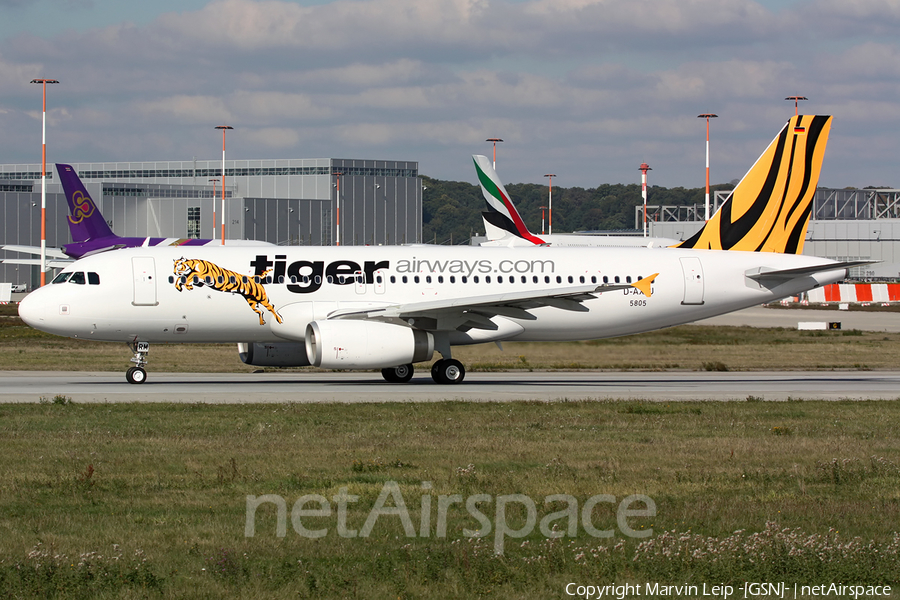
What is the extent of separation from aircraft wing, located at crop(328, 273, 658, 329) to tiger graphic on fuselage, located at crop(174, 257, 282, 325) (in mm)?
1947

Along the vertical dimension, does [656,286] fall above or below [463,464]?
above

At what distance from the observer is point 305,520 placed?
11.0 meters

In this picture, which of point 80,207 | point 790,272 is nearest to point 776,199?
point 790,272

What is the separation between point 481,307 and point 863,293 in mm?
72297

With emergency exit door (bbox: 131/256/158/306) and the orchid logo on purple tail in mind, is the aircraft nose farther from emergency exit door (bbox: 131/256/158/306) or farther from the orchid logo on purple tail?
the orchid logo on purple tail

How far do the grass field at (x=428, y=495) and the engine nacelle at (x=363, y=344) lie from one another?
548 cm

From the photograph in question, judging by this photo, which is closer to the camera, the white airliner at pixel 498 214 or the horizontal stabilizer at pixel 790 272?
the horizontal stabilizer at pixel 790 272

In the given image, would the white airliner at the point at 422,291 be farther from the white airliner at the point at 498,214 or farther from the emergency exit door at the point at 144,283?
the white airliner at the point at 498,214

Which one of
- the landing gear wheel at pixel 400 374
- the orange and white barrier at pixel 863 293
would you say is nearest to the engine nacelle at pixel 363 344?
the landing gear wheel at pixel 400 374

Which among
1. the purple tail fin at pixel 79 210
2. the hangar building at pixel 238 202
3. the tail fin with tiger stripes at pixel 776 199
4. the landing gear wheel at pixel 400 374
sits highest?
the hangar building at pixel 238 202

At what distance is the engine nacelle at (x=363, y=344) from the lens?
27422 millimetres

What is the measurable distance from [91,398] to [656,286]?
16.4 meters

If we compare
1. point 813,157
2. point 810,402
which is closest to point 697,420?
point 810,402

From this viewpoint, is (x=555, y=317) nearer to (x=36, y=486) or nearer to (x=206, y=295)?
(x=206, y=295)
